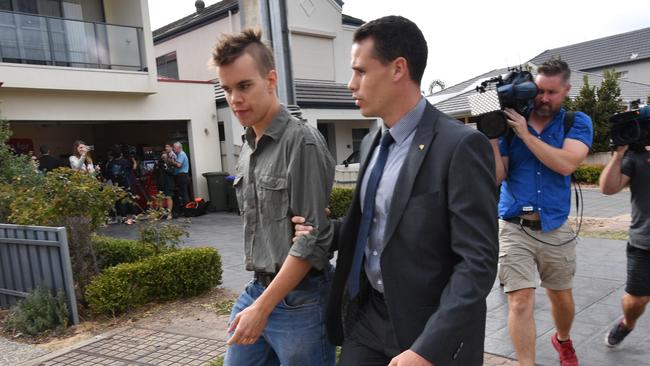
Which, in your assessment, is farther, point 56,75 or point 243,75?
point 56,75

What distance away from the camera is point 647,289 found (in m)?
3.63

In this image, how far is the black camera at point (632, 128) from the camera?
3625 mm

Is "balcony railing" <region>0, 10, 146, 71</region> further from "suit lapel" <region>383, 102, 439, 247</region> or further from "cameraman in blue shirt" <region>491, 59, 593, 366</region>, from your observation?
"suit lapel" <region>383, 102, 439, 247</region>

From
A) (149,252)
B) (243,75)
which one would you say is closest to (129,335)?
(149,252)

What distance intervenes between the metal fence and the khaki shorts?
4152mm

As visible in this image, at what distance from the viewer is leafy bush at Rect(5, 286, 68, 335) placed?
5121mm

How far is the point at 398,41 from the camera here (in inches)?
68.6

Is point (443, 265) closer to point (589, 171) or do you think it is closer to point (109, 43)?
point (109, 43)

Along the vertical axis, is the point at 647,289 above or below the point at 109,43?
below

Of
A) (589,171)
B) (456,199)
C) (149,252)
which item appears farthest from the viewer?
(589,171)

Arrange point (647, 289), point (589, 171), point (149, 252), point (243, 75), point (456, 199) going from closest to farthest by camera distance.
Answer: point (456, 199), point (243, 75), point (647, 289), point (149, 252), point (589, 171)

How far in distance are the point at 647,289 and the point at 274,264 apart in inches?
116

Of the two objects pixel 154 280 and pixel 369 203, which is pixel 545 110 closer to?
pixel 369 203

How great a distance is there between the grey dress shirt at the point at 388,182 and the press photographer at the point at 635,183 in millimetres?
2529
